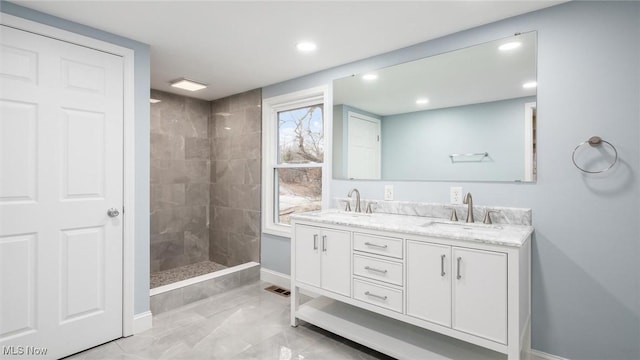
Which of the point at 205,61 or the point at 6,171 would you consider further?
the point at 205,61

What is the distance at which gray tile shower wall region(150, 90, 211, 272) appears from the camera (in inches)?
162

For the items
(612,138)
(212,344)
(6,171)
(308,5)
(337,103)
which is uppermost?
(308,5)

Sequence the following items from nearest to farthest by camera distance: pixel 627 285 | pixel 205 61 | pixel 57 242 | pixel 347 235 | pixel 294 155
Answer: pixel 627 285
pixel 57 242
pixel 347 235
pixel 205 61
pixel 294 155

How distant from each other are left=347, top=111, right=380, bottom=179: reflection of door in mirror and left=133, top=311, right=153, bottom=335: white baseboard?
211 cm

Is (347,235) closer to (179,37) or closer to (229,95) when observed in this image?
(179,37)

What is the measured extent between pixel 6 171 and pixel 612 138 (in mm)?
3673

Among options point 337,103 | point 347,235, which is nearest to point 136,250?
point 347,235

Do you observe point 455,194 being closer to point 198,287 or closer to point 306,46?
point 306,46

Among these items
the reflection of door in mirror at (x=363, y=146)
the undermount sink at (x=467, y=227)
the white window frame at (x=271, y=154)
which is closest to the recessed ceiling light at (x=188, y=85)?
the white window frame at (x=271, y=154)

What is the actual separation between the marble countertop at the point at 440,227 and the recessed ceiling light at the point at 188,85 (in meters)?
2.11

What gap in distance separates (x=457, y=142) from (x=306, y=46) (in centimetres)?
144

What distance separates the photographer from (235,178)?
4.30 meters

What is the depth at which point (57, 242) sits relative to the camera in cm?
218

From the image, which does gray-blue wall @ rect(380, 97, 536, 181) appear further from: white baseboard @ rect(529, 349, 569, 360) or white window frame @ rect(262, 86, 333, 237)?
white window frame @ rect(262, 86, 333, 237)
